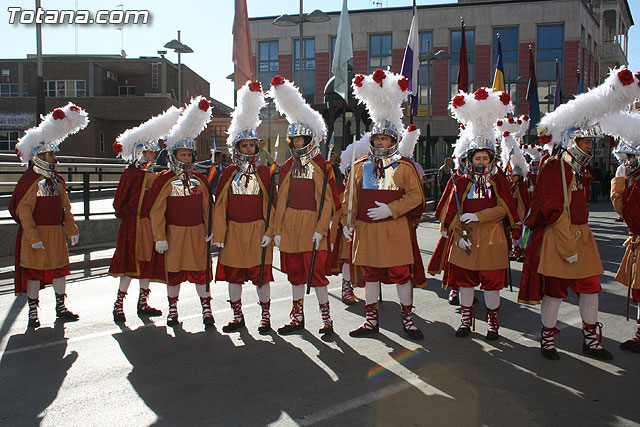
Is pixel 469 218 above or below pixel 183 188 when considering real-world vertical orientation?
below

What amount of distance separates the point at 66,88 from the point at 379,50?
2420 cm

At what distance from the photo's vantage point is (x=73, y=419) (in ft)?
13.4

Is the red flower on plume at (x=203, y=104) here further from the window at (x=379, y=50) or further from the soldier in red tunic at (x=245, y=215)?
the window at (x=379, y=50)

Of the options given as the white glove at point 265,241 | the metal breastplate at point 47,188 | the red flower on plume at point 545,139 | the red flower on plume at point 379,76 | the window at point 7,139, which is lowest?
the white glove at point 265,241

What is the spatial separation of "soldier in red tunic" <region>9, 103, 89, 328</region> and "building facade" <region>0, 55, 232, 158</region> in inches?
1385

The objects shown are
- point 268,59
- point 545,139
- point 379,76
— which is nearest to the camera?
point 545,139

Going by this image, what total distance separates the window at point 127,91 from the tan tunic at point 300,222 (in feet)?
152

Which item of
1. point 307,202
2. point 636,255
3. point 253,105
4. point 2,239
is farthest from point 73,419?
point 2,239

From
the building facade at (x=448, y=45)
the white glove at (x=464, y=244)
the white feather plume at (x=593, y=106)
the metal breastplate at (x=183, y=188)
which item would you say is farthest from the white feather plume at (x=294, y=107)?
the building facade at (x=448, y=45)

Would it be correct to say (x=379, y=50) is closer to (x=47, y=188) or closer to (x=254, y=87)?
(x=254, y=87)

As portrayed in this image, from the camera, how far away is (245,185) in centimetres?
646

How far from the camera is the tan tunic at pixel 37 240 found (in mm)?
6488

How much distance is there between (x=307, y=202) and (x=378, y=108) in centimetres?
123

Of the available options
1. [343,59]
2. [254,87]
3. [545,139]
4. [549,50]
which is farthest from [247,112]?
[549,50]
